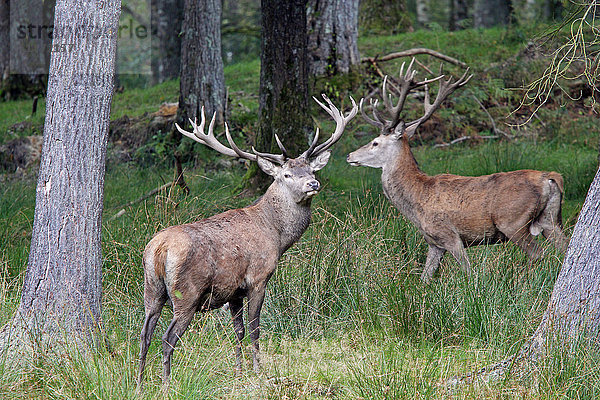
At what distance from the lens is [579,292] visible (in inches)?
182

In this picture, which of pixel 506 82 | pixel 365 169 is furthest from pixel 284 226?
pixel 506 82

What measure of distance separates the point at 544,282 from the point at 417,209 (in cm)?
190

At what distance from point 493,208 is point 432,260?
77cm

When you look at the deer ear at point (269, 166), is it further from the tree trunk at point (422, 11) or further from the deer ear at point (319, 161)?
the tree trunk at point (422, 11)

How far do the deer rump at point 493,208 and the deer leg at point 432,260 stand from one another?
7 cm

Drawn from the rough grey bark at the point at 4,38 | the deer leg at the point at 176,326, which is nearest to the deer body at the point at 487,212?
the deer leg at the point at 176,326

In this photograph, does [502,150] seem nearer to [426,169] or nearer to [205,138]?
[426,169]

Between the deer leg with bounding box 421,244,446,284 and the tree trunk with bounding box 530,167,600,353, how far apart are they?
1.89m

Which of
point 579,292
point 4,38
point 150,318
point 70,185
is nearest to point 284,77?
point 70,185

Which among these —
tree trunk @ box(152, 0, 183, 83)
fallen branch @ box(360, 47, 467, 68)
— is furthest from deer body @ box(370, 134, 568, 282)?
tree trunk @ box(152, 0, 183, 83)

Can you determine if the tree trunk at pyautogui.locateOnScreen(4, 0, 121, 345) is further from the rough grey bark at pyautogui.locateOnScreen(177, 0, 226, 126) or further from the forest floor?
the rough grey bark at pyautogui.locateOnScreen(177, 0, 226, 126)

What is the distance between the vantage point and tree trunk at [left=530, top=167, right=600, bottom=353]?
4523mm

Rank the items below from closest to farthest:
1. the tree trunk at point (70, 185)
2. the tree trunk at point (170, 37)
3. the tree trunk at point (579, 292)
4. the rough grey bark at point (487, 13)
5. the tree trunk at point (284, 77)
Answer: the tree trunk at point (579, 292) < the tree trunk at point (70, 185) < the tree trunk at point (284, 77) < the tree trunk at point (170, 37) < the rough grey bark at point (487, 13)

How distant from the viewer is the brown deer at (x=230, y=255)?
15.3 feet
